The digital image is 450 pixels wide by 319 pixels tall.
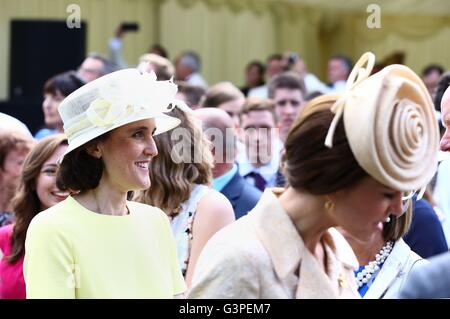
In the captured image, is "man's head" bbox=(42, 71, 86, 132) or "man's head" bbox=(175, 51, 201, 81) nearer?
"man's head" bbox=(42, 71, 86, 132)

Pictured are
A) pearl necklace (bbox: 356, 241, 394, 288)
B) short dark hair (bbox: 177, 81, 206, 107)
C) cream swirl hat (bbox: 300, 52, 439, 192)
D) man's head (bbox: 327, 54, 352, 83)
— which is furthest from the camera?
man's head (bbox: 327, 54, 352, 83)

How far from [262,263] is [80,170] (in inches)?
45.1

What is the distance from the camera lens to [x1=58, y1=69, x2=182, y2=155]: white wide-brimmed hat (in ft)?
10.5

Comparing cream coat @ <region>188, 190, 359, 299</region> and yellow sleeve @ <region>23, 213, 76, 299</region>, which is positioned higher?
cream coat @ <region>188, 190, 359, 299</region>

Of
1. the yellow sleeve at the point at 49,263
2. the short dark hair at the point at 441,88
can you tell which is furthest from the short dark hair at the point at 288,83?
the yellow sleeve at the point at 49,263

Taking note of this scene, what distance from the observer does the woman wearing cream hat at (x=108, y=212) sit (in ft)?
9.79

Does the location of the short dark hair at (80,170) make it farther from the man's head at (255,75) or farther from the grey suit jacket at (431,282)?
the man's head at (255,75)

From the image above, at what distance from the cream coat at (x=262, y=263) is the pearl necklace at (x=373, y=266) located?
40.2 inches

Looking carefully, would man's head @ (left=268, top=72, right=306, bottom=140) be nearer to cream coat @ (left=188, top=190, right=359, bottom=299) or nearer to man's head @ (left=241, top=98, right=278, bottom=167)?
man's head @ (left=241, top=98, right=278, bottom=167)

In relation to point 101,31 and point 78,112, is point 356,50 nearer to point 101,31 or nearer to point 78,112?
point 101,31

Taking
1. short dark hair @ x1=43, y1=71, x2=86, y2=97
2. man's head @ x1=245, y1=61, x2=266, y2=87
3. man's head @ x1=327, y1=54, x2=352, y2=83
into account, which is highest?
short dark hair @ x1=43, y1=71, x2=86, y2=97

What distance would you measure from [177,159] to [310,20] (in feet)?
40.0

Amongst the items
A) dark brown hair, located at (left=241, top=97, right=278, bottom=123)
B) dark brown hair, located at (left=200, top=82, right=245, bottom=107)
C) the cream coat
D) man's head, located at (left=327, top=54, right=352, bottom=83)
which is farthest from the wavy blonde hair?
man's head, located at (left=327, top=54, right=352, bottom=83)

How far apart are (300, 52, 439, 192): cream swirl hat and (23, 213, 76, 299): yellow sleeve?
100 cm
